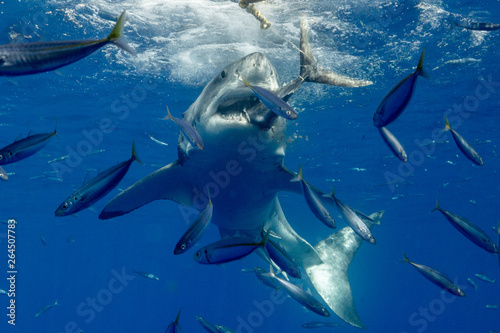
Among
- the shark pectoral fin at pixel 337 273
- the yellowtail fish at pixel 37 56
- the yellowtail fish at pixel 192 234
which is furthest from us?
the shark pectoral fin at pixel 337 273

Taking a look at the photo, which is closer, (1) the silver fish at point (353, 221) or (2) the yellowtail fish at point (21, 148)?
(2) the yellowtail fish at point (21, 148)

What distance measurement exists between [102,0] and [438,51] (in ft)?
38.7

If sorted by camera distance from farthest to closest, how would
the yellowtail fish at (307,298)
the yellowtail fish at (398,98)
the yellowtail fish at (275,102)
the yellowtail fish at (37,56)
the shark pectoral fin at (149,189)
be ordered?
the shark pectoral fin at (149,189)
the yellowtail fish at (307,298)
the yellowtail fish at (275,102)
the yellowtail fish at (398,98)
the yellowtail fish at (37,56)

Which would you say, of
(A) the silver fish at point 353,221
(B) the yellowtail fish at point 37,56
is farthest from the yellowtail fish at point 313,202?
(B) the yellowtail fish at point 37,56

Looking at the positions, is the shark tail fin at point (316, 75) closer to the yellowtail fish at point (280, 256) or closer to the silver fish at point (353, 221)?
the silver fish at point (353, 221)

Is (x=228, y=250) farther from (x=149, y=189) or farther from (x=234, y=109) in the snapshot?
(x=149, y=189)

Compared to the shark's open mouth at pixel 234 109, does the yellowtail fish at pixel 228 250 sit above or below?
below

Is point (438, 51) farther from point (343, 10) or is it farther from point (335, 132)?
point (335, 132)

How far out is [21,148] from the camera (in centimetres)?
315

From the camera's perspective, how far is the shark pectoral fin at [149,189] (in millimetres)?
5043

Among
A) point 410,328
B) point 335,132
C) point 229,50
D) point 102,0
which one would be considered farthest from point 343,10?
point 410,328

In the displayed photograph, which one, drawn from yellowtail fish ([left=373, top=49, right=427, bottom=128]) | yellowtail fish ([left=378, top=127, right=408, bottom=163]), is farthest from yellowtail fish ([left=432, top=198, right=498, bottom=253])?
yellowtail fish ([left=373, top=49, right=427, bottom=128])

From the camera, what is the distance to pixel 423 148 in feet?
74.9

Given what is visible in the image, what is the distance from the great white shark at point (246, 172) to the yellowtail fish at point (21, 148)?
1.73m
